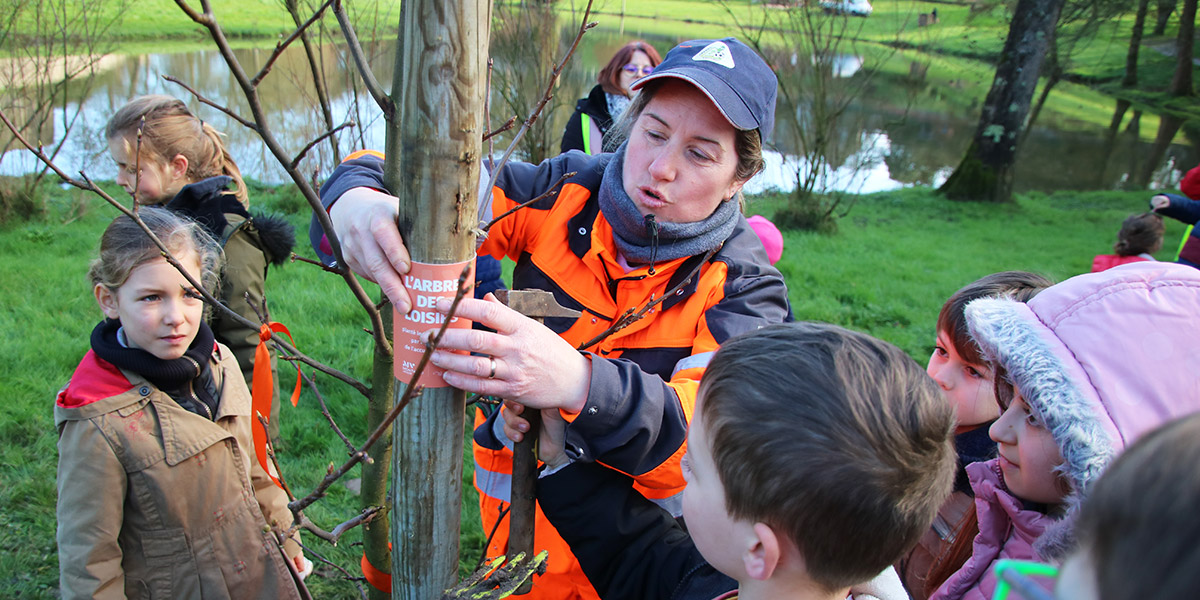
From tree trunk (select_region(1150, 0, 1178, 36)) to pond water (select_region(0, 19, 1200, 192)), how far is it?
290 cm

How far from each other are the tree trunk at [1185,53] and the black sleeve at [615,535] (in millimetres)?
20541

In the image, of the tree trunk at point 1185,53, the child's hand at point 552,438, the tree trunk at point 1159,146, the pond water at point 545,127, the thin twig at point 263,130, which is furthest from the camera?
the tree trunk at point 1185,53

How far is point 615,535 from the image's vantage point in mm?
1519

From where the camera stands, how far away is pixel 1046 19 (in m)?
10.7

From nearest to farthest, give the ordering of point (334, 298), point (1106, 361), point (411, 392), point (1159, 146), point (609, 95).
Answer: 1. point (411, 392)
2. point (1106, 361)
3. point (609, 95)
4. point (334, 298)
5. point (1159, 146)

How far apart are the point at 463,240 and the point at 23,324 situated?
489 cm

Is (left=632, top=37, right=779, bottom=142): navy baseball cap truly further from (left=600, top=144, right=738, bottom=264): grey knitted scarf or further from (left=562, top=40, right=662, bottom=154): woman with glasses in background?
(left=562, top=40, right=662, bottom=154): woman with glasses in background

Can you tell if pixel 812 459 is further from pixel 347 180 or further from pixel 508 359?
pixel 347 180

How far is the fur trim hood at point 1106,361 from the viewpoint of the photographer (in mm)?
1179

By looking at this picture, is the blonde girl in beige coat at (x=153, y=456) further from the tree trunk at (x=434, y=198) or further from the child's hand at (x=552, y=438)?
the child's hand at (x=552, y=438)

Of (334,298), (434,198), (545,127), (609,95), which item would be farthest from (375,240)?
(545,127)

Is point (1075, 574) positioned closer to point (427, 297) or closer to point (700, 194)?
point (427, 297)

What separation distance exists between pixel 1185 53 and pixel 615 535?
23.1m

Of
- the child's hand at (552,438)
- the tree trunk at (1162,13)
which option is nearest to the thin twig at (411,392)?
the child's hand at (552,438)
